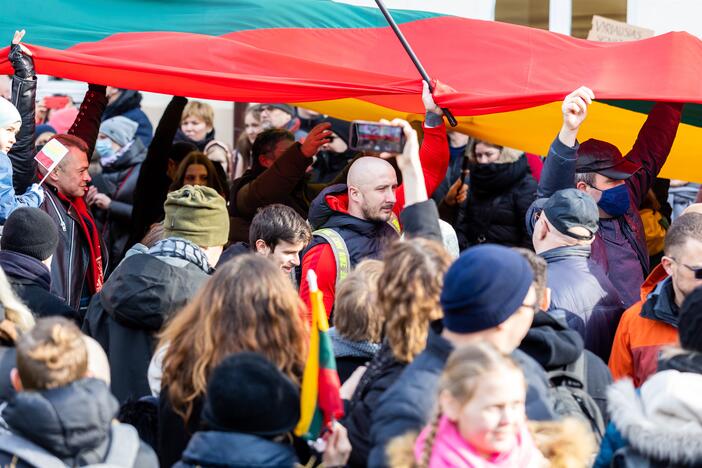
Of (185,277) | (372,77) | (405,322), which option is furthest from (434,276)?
(372,77)

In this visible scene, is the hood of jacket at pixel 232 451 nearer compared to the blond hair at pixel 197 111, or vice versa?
the hood of jacket at pixel 232 451

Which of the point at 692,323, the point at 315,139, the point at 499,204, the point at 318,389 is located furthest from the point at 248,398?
the point at 499,204

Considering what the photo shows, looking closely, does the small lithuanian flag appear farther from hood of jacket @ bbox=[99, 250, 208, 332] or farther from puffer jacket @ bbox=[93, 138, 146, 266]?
puffer jacket @ bbox=[93, 138, 146, 266]

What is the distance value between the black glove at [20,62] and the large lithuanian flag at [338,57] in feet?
0.21

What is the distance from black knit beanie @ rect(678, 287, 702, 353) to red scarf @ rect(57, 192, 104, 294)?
3.68 metres

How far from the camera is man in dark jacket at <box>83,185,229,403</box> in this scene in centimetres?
424

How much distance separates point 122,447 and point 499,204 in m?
4.50

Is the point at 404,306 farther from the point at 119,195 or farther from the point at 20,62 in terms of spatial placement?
the point at 119,195

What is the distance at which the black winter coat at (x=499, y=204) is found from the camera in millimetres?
7145

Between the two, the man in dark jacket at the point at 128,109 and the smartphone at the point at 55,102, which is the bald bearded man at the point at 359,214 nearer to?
the man in dark jacket at the point at 128,109

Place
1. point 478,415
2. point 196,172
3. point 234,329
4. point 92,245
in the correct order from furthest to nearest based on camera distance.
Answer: point 196,172, point 92,245, point 234,329, point 478,415

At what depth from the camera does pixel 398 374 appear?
3.23 m

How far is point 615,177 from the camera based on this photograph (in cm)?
545

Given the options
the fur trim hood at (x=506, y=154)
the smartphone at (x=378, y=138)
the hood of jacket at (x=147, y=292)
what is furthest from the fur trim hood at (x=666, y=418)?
the fur trim hood at (x=506, y=154)
